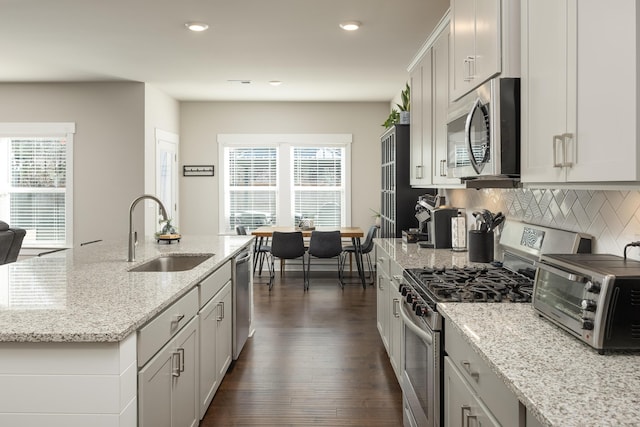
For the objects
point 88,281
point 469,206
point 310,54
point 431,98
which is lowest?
point 88,281

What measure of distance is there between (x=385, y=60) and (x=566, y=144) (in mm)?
4097

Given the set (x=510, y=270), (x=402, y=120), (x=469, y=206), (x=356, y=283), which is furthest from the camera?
(x=356, y=283)

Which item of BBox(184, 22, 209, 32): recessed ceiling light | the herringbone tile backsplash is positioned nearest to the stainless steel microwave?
the herringbone tile backsplash

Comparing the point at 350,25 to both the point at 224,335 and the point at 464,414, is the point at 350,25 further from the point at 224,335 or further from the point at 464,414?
the point at 464,414

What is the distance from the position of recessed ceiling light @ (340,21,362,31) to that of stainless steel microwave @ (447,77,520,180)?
1.99 metres

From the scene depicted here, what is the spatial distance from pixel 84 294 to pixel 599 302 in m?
1.82

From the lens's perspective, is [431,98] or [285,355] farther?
[285,355]

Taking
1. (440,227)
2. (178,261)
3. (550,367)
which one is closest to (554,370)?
(550,367)

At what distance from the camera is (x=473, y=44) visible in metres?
2.43

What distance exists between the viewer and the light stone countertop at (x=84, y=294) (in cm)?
157

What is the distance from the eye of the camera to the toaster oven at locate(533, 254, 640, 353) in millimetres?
1333

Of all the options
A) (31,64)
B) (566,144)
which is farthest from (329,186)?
(566,144)

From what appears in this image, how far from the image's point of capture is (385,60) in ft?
17.8

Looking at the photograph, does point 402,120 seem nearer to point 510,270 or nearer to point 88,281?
point 510,270
